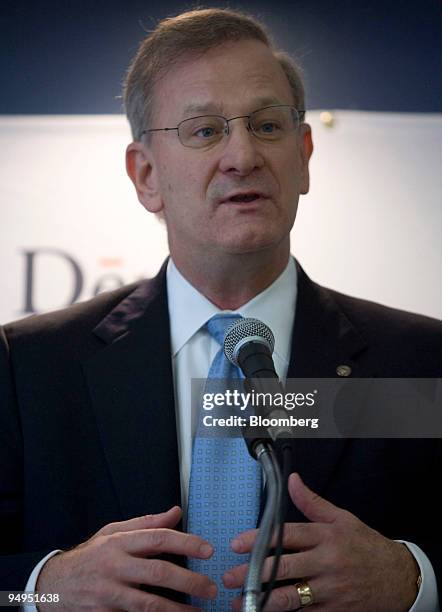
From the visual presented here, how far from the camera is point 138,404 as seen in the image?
69.3 inches

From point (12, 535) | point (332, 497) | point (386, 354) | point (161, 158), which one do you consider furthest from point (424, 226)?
point (12, 535)

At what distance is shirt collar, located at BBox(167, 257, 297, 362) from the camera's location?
187 cm

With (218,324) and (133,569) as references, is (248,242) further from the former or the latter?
(133,569)

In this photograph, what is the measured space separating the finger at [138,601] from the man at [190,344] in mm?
127

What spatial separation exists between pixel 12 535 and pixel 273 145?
1.01 m

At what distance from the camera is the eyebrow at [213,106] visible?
1.84 m

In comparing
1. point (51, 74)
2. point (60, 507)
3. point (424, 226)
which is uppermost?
point (51, 74)

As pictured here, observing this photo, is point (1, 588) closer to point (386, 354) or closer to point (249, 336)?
point (249, 336)

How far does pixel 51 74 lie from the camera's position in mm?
2506

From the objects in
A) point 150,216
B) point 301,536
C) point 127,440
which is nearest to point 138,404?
point 127,440

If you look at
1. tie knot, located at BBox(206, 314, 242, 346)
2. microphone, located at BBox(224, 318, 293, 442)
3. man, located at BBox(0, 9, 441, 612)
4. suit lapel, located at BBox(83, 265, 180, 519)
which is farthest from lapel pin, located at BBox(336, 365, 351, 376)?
microphone, located at BBox(224, 318, 293, 442)

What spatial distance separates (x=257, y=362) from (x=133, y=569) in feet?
1.36

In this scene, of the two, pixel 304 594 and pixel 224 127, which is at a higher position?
pixel 224 127

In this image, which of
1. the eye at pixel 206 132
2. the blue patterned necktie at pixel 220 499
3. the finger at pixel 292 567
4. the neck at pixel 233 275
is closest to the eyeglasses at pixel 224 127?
the eye at pixel 206 132
